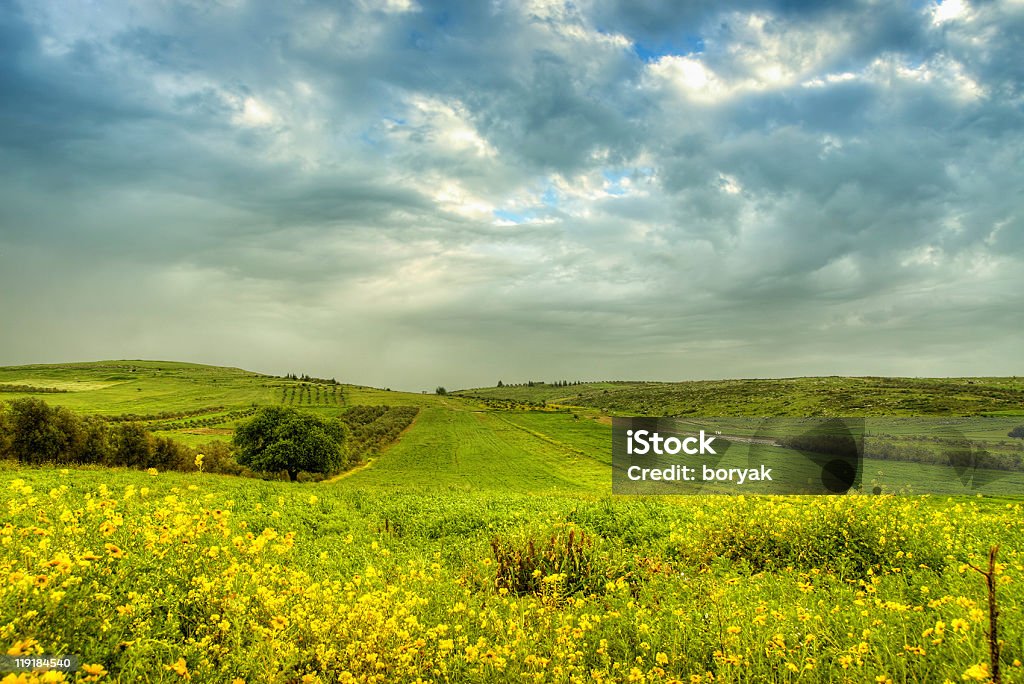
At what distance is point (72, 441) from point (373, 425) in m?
57.7

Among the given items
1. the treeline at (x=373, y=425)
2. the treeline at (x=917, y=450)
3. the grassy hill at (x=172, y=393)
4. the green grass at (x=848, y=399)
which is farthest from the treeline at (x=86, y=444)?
the green grass at (x=848, y=399)

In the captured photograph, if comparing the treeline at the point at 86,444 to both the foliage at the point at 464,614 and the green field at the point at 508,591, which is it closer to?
the green field at the point at 508,591

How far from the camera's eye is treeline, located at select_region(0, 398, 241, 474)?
31.8 m

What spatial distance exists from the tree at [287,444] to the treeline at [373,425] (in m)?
9.82

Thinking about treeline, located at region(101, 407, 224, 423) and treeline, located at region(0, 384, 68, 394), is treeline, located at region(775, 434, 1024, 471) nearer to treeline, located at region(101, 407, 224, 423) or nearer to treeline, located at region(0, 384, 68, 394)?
treeline, located at region(101, 407, 224, 423)

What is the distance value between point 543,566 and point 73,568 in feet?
20.4

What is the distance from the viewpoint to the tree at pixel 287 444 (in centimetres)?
4884

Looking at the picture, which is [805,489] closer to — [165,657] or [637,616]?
[637,616]

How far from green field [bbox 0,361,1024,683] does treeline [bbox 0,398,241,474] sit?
2217cm

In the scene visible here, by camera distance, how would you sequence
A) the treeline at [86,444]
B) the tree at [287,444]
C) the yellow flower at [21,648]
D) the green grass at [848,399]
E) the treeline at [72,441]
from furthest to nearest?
the green grass at [848,399], the tree at [287,444], the treeline at [86,444], the treeline at [72,441], the yellow flower at [21,648]

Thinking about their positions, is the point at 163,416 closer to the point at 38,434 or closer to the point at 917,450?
the point at 38,434

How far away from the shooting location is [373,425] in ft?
300

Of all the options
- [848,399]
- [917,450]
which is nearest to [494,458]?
[917,450]

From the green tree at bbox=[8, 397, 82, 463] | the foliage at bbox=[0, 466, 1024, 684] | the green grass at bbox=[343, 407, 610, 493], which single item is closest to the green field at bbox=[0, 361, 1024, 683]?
the foliage at bbox=[0, 466, 1024, 684]
